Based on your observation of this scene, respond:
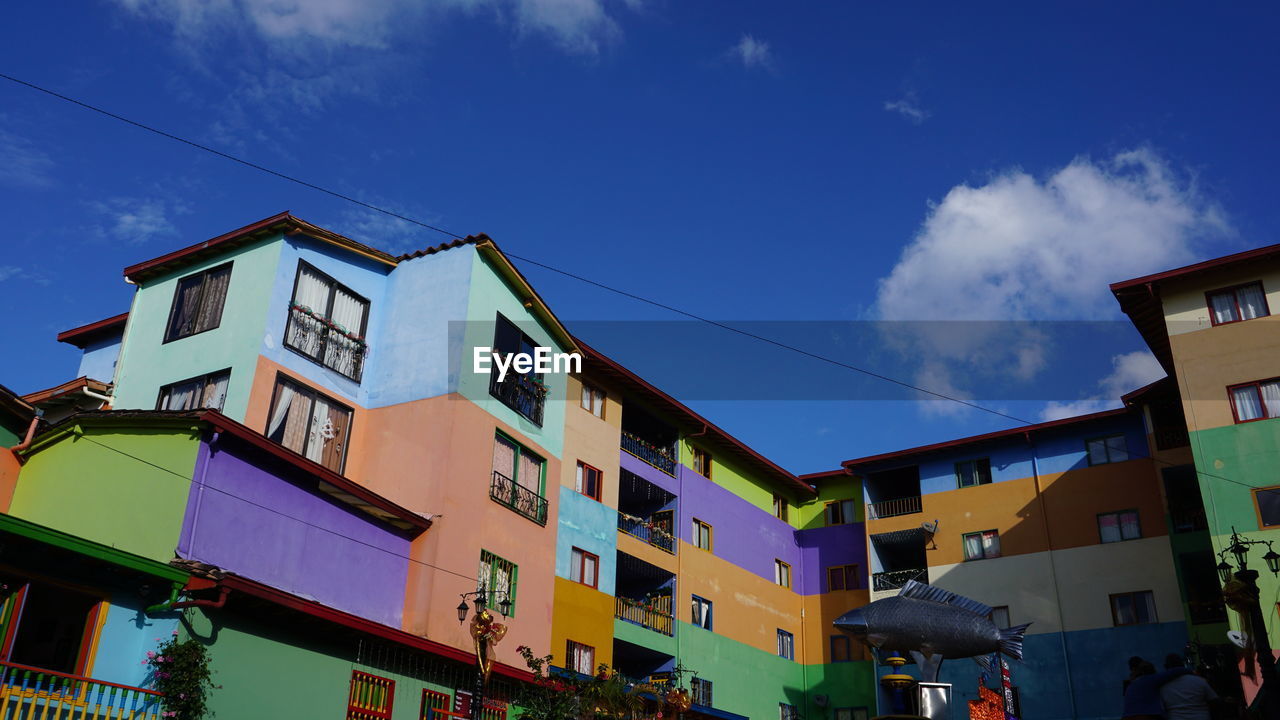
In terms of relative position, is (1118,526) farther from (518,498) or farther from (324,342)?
(324,342)

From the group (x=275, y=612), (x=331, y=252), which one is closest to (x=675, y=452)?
(x=331, y=252)

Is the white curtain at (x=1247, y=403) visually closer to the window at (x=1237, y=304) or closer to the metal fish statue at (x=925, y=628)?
the window at (x=1237, y=304)

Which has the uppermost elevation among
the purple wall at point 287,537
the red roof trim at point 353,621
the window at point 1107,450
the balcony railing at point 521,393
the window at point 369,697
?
the window at point 1107,450

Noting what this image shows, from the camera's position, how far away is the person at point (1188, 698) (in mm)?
12367

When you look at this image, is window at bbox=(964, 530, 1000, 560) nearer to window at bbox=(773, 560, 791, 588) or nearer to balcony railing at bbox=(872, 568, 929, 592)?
balcony railing at bbox=(872, 568, 929, 592)

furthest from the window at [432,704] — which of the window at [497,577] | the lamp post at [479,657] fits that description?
the window at [497,577]

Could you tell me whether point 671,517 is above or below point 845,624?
above

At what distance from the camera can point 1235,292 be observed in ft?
110

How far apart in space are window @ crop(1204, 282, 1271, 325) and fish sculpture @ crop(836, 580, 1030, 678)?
1335 cm

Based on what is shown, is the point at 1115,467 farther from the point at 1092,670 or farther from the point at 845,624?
the point at 845,624

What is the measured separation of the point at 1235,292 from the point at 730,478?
66.3ft

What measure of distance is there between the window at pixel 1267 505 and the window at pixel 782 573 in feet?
65.3

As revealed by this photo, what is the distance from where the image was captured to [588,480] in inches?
1414

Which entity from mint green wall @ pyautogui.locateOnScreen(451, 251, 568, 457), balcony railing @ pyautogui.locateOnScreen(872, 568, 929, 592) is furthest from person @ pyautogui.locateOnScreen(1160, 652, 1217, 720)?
balcony railing @ pyautogui.locateOnScreen(872, 568, 929, 592)
